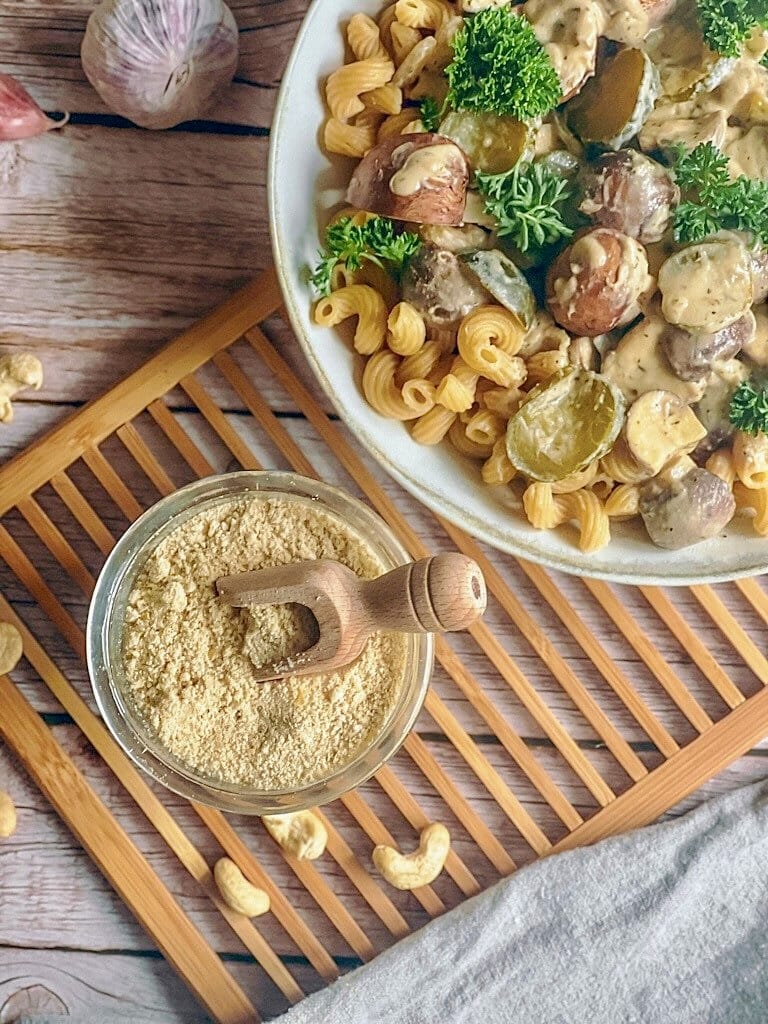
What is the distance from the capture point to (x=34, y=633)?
1145 millimetres

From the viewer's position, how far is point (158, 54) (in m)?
1.03

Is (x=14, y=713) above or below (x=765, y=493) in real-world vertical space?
below

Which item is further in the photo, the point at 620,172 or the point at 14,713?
the point at 14,713

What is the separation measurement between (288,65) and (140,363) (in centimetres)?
37

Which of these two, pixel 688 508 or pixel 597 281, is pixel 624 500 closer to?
pixel 688 508

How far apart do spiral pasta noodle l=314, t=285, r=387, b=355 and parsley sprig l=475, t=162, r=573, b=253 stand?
13cm

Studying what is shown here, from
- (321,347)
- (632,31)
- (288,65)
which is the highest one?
(632,31)

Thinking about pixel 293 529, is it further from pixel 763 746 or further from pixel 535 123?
pixel 763 746

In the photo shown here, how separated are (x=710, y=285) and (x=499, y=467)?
254 mm

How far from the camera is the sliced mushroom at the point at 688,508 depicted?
0.98m

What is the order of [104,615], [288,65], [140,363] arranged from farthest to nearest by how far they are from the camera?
[140,363] → [104,615] → [288,65]

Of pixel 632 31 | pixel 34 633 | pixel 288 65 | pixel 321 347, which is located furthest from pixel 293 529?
pixel 632 31

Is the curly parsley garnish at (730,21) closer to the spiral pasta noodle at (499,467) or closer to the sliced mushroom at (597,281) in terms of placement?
the sliced mushroom at (597,281)

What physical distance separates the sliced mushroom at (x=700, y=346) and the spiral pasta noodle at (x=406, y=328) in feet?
0.77
